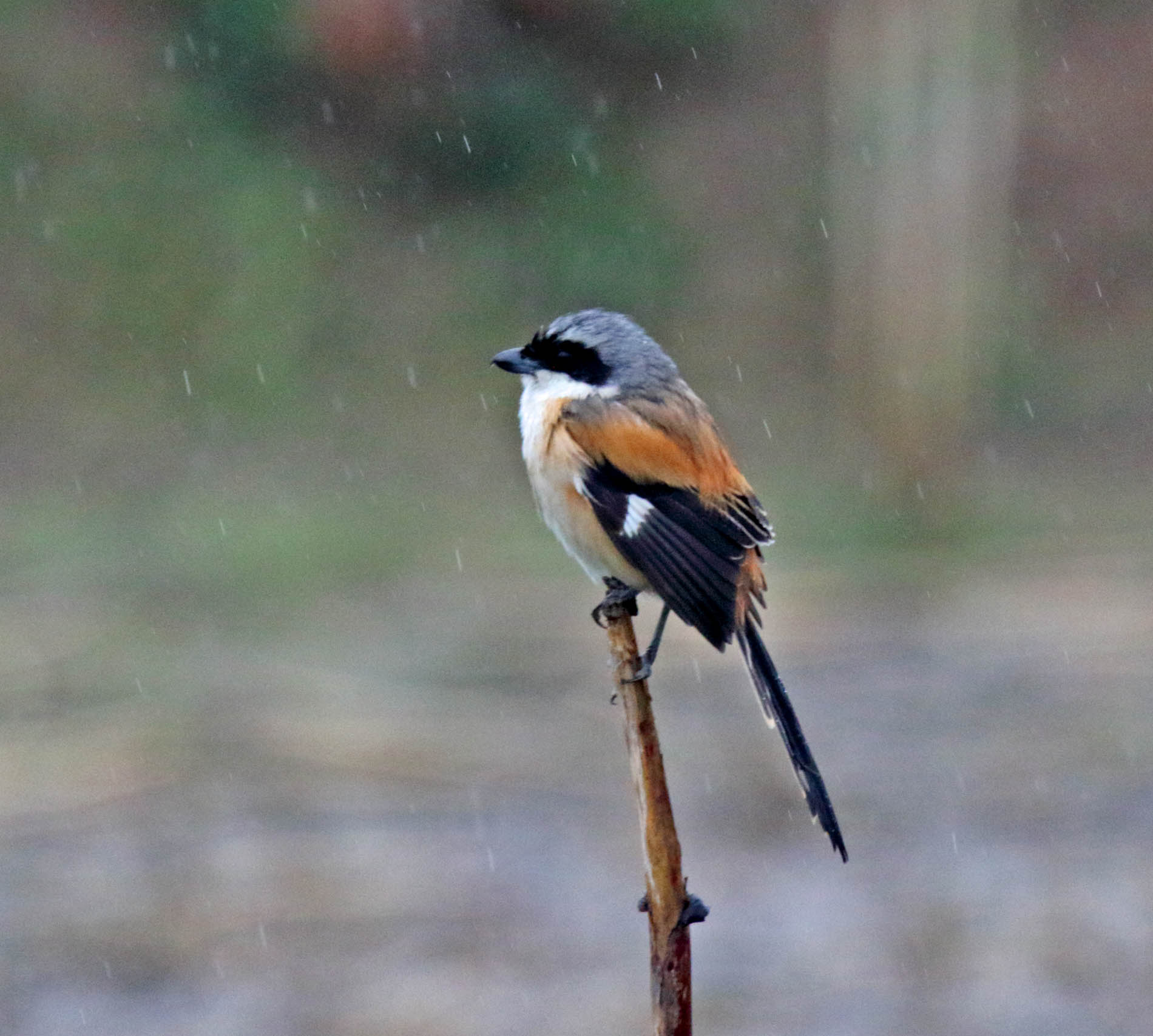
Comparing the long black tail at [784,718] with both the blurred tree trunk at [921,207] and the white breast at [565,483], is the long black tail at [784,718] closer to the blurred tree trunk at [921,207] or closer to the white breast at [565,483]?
the white breast at [565,483]

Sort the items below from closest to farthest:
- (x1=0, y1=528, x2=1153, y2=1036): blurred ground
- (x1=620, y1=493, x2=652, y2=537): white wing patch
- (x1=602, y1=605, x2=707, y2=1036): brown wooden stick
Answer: (x1=602, y1=605, x2=707, y2=1036): brown wooden stick → (x1=620, y1=493, x2=652, y2=537): white wing patch → (x1=0, y1=528, x2=1153, y2=1036): blurred ground

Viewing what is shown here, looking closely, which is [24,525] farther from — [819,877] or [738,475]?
[738,475]

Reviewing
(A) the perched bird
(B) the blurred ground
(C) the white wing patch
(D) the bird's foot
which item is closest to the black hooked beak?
(A) the perched bird

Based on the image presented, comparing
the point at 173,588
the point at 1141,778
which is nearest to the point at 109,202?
the point at 173,588

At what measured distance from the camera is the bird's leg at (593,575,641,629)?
11.6 ft

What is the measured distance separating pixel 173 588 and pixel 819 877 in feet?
15.2

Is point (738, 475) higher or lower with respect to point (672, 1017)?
higher

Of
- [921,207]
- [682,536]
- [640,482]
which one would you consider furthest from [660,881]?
[921,207]

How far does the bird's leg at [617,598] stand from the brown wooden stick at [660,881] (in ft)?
2.35

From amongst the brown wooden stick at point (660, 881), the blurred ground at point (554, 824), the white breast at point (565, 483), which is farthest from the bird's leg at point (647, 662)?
the blurred ground at point (554, 824)

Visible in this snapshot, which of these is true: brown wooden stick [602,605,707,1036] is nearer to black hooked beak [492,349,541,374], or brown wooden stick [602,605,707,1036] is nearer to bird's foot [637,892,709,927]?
bird's foot [637,892,709,927]

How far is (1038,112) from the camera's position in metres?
17.0

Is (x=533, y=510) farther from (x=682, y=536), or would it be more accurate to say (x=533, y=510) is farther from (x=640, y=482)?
(x=682, y=536)

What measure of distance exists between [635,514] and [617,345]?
1.85 feet
